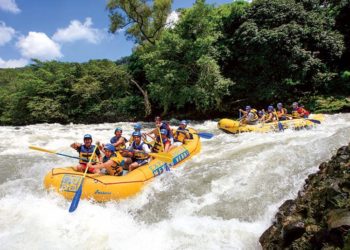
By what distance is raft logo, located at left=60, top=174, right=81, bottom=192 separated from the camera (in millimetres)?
6018

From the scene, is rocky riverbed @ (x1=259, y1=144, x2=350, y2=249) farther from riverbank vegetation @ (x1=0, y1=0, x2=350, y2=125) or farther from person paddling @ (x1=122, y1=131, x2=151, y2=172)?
riverbank vegetation @ (x1=0, y1=0, x2=350, y2=125)

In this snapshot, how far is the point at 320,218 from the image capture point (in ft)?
11.4

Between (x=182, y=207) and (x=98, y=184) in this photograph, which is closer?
(x=182, y=207)

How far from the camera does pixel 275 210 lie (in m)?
4.94

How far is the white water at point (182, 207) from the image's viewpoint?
15.5 ft

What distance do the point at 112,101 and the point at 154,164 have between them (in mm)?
16327

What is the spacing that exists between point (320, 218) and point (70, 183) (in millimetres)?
4284

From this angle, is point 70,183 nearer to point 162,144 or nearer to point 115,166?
point 115,166

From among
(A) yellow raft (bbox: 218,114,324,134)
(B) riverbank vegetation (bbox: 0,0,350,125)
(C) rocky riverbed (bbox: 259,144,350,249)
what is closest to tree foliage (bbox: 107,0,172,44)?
(B) riverbank vegetation (bbox: 0,0,350,125)

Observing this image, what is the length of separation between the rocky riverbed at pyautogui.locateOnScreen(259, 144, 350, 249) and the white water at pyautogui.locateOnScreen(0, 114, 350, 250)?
55 cm

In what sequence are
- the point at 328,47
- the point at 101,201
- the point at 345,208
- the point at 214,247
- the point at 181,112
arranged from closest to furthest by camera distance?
the point at 345,208 → the point at 214,247 → the point at 101,201 → the point at 328,47 → the point at 181,112

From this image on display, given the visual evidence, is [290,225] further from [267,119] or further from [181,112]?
[181,112]

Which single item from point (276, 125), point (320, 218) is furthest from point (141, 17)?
point (320, 218)

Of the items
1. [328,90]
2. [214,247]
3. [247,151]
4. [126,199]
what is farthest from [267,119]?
[214,247]
